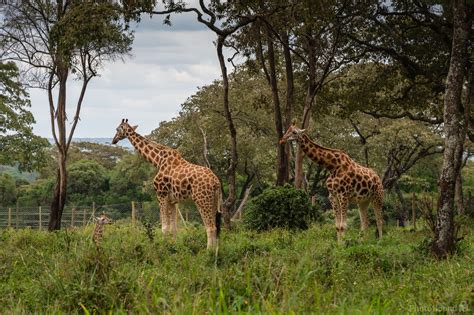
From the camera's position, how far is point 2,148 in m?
35.0

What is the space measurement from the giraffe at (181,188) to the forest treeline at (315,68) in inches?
191

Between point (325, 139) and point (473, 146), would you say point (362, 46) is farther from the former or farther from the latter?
point (473, 146)

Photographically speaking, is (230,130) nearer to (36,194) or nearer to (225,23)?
(225,23)

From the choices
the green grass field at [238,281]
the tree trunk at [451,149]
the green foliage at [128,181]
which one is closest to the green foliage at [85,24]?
the green grass field at [238,281]

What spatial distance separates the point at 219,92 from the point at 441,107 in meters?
14.2

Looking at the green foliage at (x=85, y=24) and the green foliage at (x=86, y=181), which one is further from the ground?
the green foliage at (x=85, y=24)

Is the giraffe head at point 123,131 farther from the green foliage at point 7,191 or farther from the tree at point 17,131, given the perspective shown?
the green foliage at point 7,191

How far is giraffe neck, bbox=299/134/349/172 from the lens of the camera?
651 inches

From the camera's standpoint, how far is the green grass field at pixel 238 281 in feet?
21.9

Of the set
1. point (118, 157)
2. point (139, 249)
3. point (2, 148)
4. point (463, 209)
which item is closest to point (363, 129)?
point (463, 209)

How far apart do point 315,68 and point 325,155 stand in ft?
25.7

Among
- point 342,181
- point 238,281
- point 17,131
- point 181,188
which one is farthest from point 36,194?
point 238,281

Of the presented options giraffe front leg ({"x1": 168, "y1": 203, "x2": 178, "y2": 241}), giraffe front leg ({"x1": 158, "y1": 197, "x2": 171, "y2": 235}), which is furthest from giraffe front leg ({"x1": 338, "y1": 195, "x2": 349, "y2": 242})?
giraffe front leg ({"x1": 158, "y1": 197, "x2": 171, "y2": 235})

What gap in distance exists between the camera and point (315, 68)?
2386cm
